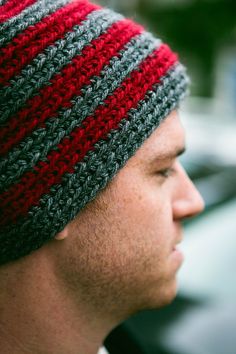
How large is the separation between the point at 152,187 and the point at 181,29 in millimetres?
22620

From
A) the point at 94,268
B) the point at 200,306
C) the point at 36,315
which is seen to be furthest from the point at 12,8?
the point at 200,306

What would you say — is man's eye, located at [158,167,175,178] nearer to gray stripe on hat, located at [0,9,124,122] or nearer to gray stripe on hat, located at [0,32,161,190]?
gray stripe on hat, located at [0,32,161,190]

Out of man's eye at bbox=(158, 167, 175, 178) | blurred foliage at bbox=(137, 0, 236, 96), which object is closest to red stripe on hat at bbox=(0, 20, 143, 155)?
man's eye at bbox=(158, 167, 175, 178)

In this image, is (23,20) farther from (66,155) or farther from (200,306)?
(200,306)

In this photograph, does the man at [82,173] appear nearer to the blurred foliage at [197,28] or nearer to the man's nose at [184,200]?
the man's nose at [184,200]

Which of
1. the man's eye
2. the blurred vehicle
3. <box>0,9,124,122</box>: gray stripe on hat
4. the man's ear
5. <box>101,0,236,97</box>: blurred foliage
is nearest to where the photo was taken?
<box>0,9,124,122</box>: gray stripe on hat

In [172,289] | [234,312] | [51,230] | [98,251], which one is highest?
[51,230]

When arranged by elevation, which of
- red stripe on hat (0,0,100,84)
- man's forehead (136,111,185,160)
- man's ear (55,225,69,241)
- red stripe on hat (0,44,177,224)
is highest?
red stripe on hat (0,0,100,84)

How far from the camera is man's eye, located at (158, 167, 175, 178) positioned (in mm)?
2113

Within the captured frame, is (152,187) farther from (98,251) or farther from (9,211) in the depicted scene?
(9,211)

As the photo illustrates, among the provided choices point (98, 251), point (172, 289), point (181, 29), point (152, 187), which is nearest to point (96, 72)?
point (152, 187)

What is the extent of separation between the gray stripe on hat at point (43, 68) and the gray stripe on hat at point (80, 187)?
268 millimetres

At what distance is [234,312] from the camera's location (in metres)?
2.72

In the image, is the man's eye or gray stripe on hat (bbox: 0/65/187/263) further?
the man's eye
